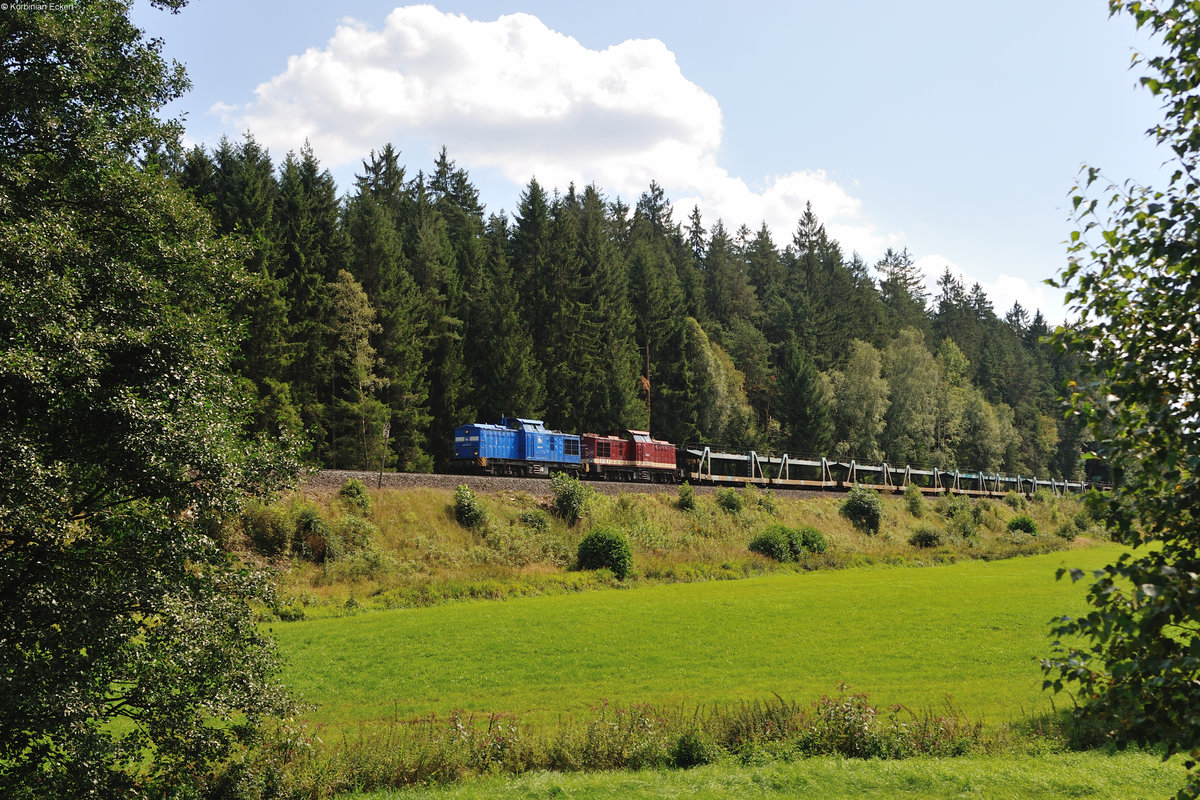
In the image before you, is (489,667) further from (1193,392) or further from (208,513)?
(1193,392)

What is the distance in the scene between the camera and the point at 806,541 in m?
39.5

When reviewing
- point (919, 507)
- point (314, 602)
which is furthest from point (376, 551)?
point (919, 507)

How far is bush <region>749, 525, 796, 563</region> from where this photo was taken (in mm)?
36875

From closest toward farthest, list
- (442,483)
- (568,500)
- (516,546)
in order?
1. (516,546)
2. (442,483)
3. (568,500)

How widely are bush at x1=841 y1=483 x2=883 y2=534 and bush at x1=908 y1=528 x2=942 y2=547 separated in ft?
7.42

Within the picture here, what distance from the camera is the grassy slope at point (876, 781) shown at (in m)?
9.96

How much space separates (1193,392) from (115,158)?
39.2ft

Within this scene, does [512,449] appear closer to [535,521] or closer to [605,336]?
[535,521]

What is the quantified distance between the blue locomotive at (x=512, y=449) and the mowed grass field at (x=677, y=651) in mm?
15612

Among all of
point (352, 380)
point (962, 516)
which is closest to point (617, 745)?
point (352, 380)

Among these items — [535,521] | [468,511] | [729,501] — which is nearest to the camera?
[468,511]

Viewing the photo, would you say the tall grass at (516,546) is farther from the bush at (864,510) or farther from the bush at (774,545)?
the bush at (864,510)

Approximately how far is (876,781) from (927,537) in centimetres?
3844

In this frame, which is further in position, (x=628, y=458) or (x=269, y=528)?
(x=628, y=458)
